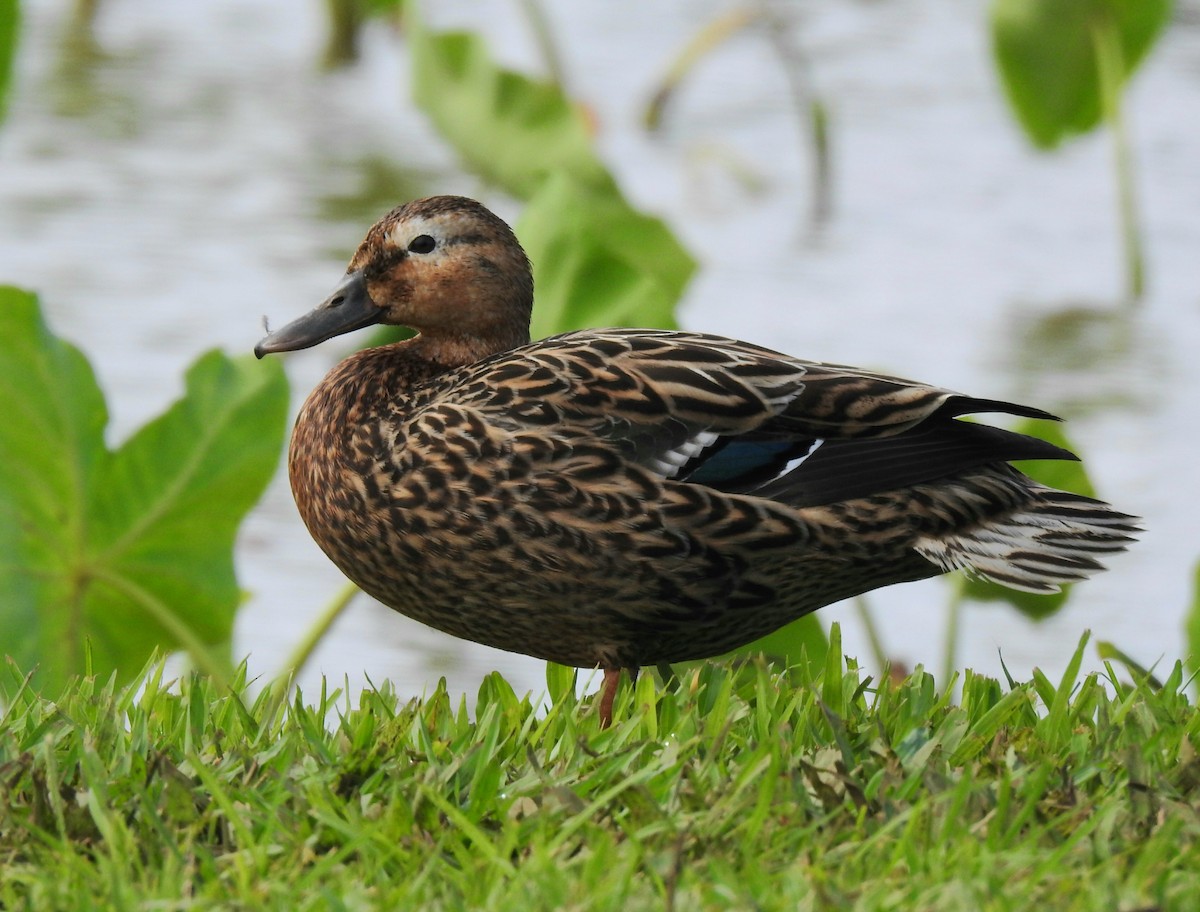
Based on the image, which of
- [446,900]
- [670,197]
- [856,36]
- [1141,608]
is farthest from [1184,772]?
[856,36]

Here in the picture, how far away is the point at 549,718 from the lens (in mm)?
3246

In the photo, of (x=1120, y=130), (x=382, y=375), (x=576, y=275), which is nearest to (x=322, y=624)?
(x=576, y=275)

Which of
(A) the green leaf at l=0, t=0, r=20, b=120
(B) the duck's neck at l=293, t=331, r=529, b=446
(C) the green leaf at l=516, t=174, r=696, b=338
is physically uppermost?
(A) the green leaf at l=0, t=0, r=20, b=120

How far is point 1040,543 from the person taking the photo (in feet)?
11.5

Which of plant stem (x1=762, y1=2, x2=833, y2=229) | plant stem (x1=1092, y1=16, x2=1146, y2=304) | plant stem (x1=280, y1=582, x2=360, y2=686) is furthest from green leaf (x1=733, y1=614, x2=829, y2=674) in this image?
plant stem (x1=762, y1=2, x2=833, y2=229)

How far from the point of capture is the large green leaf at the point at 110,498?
4.30 meters

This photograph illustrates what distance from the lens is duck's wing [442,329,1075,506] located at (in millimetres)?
3348

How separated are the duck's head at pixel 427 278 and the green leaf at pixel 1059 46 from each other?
4.10 meters

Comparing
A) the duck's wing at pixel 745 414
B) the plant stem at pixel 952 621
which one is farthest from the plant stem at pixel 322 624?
the plant stem at pixel 952 621

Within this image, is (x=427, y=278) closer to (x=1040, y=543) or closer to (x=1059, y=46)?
(x=1040, y=543)

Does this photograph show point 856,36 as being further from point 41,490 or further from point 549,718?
point 549,718

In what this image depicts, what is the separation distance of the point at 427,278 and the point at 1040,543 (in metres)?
1.22

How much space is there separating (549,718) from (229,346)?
4032 millimetres

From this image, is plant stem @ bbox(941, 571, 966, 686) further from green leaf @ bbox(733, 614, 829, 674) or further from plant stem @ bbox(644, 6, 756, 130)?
plant stem @ bbox(644, 6, 756, 130)
